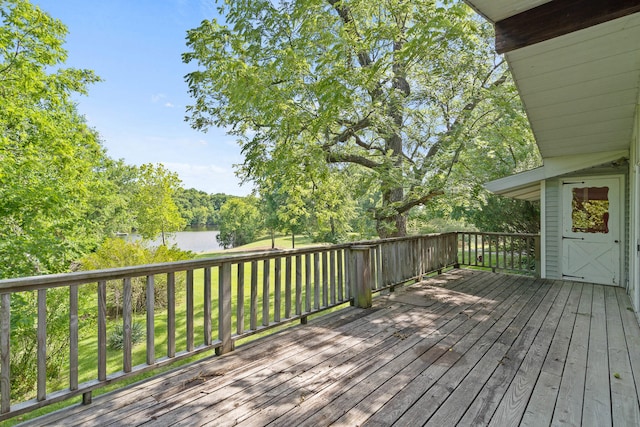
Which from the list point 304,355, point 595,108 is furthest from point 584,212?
point 304,355

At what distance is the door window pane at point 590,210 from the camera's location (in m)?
5.78

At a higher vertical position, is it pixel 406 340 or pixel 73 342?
pixel 73 342

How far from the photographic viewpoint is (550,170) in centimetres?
612

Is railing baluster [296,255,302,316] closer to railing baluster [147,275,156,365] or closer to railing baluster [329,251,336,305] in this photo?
railing baluster [329,251,336,305]

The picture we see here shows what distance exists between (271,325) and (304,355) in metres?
0.62

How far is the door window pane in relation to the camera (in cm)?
578

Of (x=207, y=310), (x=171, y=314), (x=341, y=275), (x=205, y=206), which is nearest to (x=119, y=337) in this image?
(x=207, y=310)

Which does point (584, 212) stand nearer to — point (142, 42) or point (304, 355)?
point (304, 355)

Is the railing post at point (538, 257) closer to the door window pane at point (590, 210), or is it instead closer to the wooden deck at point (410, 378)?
the door window pane at point (590, 210)

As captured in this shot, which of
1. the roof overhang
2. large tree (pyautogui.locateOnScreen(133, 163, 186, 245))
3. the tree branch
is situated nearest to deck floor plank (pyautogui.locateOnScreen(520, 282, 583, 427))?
the roof overhang

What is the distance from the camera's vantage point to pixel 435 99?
283 inches

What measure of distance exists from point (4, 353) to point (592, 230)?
8024 millimetres

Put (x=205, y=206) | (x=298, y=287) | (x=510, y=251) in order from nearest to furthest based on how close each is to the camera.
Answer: (x=298, y=287), (x=510, y=251), (x=205, y=206)

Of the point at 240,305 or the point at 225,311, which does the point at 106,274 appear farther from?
the point at 240,305
